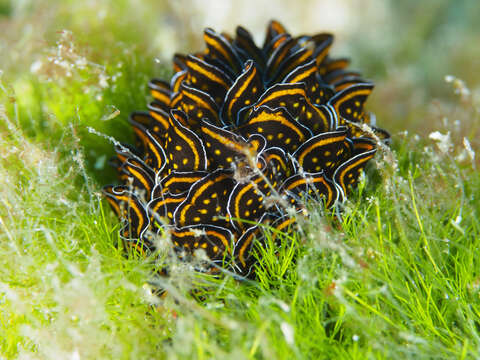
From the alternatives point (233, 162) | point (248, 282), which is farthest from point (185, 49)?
point (248, 282)

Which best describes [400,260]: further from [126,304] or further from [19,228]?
[19,228]

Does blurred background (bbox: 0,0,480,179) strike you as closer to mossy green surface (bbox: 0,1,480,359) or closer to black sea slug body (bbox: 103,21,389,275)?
mossy green surface (bbox: 0,1,480,359)

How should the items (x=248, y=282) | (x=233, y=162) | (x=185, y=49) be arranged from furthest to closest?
(x=185, y=49) < (x=248, y=282) < (x=233, y=162)

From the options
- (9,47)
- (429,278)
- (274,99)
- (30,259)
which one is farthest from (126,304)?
(9,47)

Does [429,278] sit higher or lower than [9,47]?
lower

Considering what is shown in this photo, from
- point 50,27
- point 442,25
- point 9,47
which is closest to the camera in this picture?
point 50,27

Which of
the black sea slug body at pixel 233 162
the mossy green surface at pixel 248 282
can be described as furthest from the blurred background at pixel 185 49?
the black sea slug body at pixel 233 162

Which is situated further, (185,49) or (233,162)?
(185,49)

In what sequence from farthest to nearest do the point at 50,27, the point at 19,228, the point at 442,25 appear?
the point at 442,25 < the point at 50,27 < the point at 19,228

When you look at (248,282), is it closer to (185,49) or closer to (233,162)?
(233,162)
